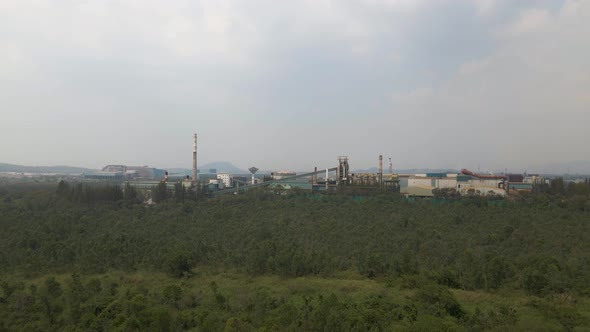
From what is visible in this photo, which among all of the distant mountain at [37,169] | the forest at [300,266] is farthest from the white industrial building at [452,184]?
the distant mountain at [37,169]

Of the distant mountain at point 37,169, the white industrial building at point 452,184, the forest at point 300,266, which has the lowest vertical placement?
the forest at point 300,266

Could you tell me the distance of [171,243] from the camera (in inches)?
603

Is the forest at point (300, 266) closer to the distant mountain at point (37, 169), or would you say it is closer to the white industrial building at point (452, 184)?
the white industrial building at point (452, 184)

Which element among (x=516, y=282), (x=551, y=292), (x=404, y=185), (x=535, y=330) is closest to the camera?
(x=535, y=330)

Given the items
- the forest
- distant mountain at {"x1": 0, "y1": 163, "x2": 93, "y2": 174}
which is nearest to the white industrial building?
the forest

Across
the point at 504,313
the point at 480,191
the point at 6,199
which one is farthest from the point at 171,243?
the point at 480,191

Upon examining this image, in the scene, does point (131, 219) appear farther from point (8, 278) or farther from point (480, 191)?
point (480, 191)

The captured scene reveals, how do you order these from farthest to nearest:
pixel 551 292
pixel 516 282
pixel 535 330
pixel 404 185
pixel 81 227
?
pixel 404 185 < pixel 81 227 < pixel 516 282 < pixel 551 292 < pixel 535 330

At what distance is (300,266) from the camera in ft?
40.2

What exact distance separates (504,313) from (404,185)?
2933 cm

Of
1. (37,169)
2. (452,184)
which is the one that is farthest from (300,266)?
(37,169)

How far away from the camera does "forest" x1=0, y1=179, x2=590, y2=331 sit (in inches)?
316

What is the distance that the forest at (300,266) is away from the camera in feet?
26.3

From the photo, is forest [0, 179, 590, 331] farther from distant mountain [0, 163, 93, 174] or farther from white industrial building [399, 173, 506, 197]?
distant mountain [0, 163, 93, 174]
